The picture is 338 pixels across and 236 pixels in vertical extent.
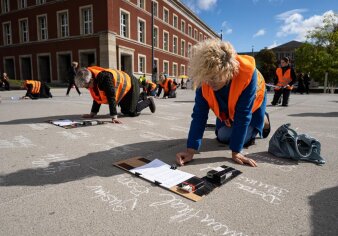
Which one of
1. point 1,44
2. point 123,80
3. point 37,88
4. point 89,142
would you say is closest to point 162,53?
point 1,44

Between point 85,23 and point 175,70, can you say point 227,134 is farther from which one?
point 175,70

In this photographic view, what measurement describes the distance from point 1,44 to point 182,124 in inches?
1425

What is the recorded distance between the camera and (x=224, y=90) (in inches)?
112

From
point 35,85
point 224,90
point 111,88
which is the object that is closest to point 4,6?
point 35,85

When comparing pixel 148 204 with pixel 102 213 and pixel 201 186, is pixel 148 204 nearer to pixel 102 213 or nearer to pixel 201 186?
pixel 102 213

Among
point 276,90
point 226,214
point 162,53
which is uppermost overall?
point 162,53

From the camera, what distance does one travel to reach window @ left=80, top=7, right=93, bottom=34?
83.7ft

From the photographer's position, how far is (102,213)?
6.06ft

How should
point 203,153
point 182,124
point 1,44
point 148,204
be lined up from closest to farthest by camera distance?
point 148,204
point 203,153
point 182,124
point 1,44

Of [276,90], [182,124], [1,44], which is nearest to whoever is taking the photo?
[182,124]

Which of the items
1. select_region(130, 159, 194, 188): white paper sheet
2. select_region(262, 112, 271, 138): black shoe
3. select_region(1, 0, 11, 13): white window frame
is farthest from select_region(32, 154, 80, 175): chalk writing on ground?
select_region(1, 0, 11, 13): white window frame

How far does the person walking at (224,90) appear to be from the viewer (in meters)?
2.35

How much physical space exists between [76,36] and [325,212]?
1093 inches

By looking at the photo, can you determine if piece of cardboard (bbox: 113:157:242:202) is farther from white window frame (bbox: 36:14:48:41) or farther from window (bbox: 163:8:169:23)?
window (bbox: 163:8:169:23)
